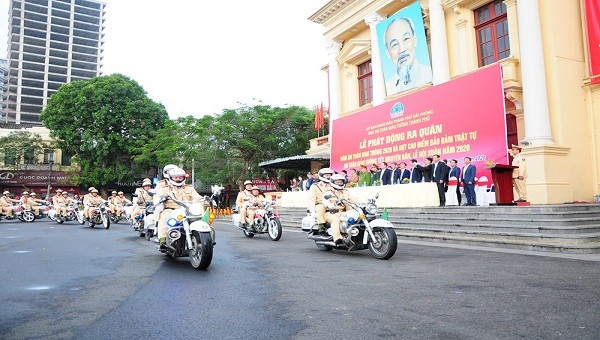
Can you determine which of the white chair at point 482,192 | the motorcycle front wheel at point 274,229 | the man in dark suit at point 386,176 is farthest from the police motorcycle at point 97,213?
the white chair at point 482,192

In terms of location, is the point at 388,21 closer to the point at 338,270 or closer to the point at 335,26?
the point at 335,26

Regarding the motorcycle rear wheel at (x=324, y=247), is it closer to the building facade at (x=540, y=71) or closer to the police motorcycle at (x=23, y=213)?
the building facade at (x=540, y=71)

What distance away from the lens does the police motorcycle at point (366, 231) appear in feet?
26.4

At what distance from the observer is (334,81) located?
91.2ft

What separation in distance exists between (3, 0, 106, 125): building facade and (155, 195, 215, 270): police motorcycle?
94835 mm

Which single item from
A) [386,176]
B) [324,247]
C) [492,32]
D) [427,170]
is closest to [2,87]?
[386,176]

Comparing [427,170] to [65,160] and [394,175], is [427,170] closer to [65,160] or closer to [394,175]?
[394,175]

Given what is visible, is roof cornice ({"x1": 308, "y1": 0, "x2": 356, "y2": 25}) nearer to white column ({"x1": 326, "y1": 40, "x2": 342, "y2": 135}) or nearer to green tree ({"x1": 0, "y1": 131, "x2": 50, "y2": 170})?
white column ({"x1": 326, "y1": 40, "x2": 342, "y2": 135})

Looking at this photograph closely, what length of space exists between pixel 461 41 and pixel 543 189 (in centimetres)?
861

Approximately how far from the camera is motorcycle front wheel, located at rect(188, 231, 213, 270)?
6785 millimetres

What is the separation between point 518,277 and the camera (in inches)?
239

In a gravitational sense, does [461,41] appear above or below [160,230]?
above

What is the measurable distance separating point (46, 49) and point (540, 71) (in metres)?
102

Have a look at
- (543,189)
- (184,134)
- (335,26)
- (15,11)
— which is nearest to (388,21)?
(335,26)
